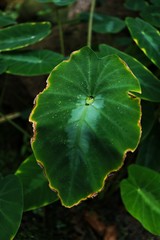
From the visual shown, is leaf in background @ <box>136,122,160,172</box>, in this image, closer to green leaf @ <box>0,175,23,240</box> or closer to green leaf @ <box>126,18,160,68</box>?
green leaf @ <box>126,18,160,68</box>

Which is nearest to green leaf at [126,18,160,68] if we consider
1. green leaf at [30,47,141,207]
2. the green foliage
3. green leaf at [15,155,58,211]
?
the green foliage

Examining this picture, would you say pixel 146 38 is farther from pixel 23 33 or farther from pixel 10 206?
pixel 10 206

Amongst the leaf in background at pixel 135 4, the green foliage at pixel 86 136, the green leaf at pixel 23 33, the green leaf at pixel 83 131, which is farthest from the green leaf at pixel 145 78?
the leaf in background at pixel 135 4

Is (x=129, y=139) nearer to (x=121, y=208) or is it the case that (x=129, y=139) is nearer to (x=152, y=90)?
(x=152, y=90)

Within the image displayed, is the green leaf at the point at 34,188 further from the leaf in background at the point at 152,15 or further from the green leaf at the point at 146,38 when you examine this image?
the leaf in background at the point at 152,15

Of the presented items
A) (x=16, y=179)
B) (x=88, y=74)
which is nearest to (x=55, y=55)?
(x=88, y=74)
